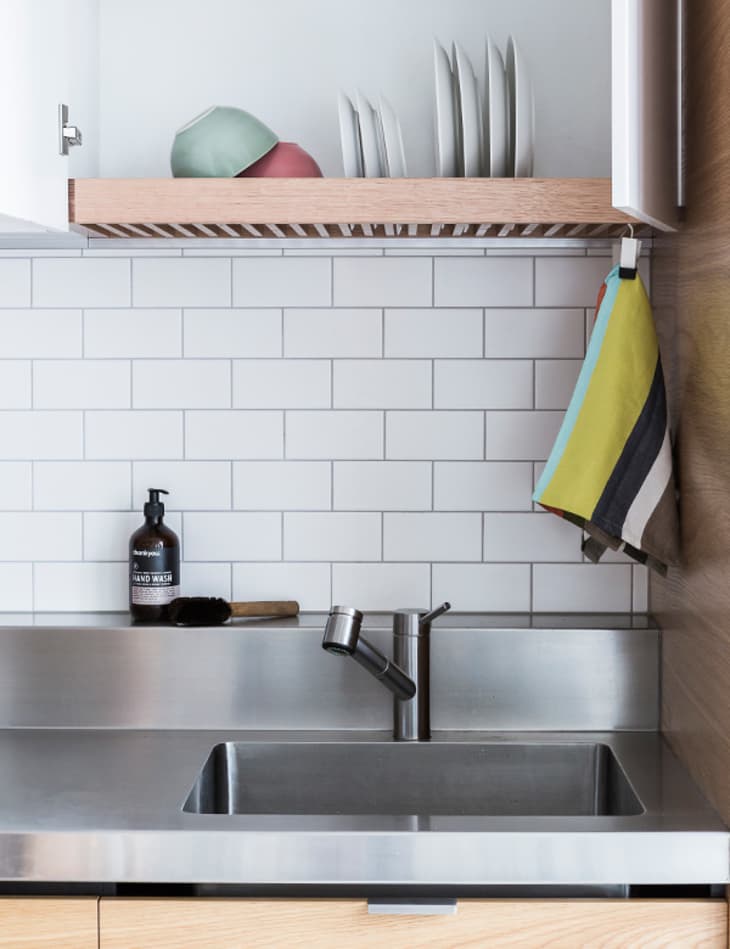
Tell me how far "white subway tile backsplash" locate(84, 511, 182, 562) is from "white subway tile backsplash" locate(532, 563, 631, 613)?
679 millimetres

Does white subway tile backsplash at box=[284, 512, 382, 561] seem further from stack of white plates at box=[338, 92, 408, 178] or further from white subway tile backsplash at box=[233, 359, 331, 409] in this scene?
stack of white plates at box=[338, 92, 408, 178]

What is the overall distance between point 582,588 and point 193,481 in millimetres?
670

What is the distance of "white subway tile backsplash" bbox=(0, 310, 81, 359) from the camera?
1825mm

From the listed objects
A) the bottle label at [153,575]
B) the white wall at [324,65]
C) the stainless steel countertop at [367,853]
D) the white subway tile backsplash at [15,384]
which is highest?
the white wall at [324,65]

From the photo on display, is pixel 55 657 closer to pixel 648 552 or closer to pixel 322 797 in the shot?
pixel 322 797

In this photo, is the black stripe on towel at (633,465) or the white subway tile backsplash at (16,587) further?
the white subway tile backsplash at (16,587)

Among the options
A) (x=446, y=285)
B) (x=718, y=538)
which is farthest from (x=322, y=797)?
(x=446, y=285)

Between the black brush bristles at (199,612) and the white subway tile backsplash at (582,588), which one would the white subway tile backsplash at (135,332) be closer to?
the black brush bristles at (199,612)

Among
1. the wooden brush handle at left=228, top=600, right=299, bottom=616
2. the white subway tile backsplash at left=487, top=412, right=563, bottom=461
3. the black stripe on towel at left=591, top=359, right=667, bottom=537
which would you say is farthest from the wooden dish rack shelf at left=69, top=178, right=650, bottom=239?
the wooden brush handle at left=228, top=600, right=299, bottom=616

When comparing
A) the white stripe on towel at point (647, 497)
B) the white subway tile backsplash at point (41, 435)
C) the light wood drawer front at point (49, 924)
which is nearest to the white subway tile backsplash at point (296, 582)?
the white subway tile backsplash at point (41, 435)

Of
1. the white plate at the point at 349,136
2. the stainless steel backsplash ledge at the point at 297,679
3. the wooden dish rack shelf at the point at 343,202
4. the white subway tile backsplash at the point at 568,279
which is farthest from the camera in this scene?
the white subway tile backsplash at the point at 568,279

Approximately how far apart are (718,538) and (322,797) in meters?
0.71

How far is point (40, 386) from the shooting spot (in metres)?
1.83

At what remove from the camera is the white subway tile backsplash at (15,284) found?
1821 mm
